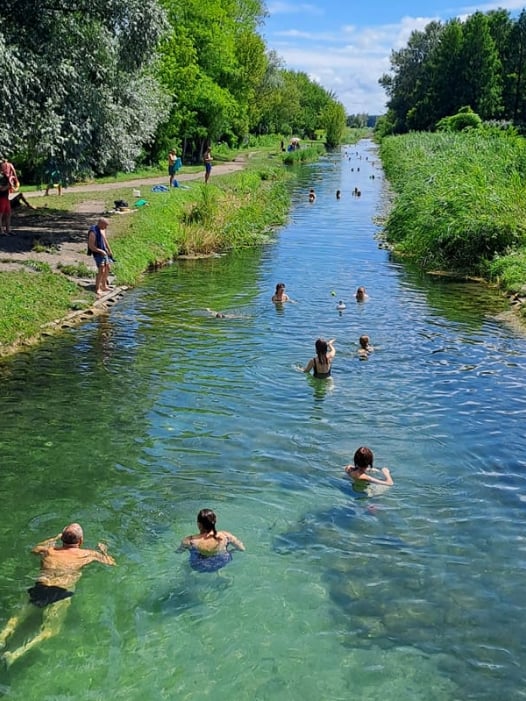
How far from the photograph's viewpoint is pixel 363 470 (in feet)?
34.5

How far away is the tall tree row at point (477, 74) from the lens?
10019 centimetres

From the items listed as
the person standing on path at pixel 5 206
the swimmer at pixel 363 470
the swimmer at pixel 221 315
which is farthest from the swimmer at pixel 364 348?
the person standing on path at pixel 5 206

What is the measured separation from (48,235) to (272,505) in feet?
58.7

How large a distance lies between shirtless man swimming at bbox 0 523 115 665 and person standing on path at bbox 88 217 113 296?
12.3 meters

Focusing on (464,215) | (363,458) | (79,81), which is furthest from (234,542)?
(464,215)

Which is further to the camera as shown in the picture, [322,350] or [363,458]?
[322,350]

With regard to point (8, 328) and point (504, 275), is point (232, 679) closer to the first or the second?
point (8, 328)

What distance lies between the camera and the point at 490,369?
52.2 ft

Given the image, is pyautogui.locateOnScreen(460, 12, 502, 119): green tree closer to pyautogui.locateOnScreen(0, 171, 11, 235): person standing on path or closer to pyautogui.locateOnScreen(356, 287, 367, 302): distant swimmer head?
pyautogui.locateOnScreen(356, 287, 367, 302): distant swimmer head

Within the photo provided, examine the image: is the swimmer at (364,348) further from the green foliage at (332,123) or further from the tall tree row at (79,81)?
the green foliage at (332,123)

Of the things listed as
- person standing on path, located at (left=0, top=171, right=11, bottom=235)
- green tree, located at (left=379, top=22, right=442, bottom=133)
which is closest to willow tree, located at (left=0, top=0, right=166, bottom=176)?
person standing on path, located at (left=0, top=171, right=11, bottom=235)

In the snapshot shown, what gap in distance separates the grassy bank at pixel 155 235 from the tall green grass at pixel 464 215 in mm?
7091

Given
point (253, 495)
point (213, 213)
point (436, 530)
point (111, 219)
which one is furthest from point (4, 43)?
point (436, 530)

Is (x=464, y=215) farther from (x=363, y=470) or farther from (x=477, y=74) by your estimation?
(x=477, y=74)
